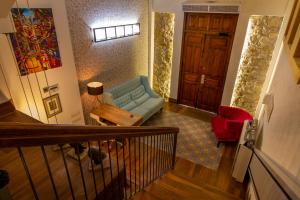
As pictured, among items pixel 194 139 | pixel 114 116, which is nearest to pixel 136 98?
pixel 114 116

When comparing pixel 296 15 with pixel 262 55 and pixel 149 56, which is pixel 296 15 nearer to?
pixel 262 55

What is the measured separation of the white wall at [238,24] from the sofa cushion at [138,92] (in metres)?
1.09

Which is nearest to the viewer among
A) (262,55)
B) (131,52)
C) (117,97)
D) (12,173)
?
(12,173)

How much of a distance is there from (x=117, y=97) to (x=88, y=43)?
1642 millimetres

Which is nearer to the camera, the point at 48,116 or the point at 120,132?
the point at 120,132

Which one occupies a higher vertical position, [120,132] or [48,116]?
[120,132]

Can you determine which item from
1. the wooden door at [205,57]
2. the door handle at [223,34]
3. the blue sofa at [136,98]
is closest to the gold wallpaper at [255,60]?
the wooden door at [205,57]

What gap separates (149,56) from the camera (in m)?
6.64

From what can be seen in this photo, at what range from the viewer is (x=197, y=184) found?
3.29 metres

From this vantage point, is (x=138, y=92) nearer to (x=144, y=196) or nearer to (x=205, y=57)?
(x=205, y=57)

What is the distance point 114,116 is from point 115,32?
220 cm

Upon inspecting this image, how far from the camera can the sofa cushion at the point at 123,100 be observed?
5.36 metres

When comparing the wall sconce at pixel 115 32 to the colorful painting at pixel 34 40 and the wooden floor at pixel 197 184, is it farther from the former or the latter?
the wooden floor at pixel 197 184

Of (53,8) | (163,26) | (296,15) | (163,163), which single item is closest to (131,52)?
(163,26)
